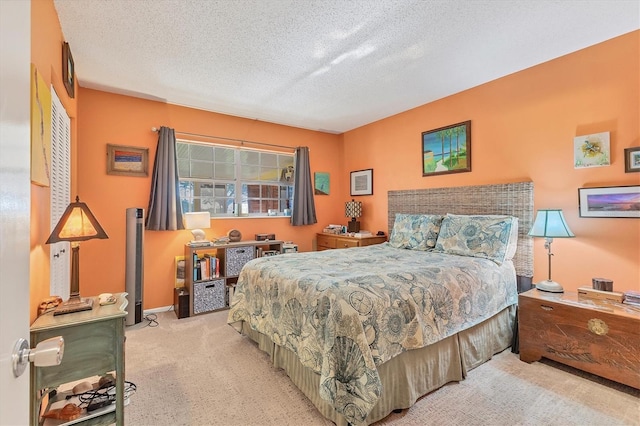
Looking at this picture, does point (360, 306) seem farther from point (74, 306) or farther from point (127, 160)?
point (127, 160)

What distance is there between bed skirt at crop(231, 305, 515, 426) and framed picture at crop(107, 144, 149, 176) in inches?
99.8

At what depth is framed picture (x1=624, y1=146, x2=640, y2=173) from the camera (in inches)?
Result: 89.0

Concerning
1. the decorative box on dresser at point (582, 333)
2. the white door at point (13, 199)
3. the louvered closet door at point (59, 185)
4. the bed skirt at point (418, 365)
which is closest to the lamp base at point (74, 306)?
the louvered closet door at point (59, 185)

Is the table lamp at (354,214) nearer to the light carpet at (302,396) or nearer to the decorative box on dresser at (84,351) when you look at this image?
the light carpet at (302,396)

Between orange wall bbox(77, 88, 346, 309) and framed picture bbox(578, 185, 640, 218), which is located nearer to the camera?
framed picture bbox(578, 185, 640, 218)

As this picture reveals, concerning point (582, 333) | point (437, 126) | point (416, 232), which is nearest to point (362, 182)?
point (437, 126)

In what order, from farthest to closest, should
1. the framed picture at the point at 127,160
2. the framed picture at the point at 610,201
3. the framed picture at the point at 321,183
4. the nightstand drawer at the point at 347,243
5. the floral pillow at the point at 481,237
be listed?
the framed picture at the point at 321,183
the nightstand drawer at the point at 347,243
the framed picture at the point at 127,160
the floral pillow at the point at 481,237
the framed picture at the point at 610,201

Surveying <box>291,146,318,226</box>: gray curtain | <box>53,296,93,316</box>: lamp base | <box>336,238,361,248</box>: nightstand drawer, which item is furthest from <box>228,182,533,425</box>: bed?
<box>291,146,318,226</box>: gray curtain

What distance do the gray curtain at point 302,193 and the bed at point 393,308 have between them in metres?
1.69

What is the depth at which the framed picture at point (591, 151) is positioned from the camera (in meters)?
2.41

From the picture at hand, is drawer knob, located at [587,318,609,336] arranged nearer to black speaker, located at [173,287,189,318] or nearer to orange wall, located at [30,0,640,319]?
orange wall, located at [30,0,640,319]

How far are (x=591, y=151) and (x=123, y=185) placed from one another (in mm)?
4910

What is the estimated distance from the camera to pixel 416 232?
3371mm

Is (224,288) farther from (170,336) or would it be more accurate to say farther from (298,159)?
(298,159)
